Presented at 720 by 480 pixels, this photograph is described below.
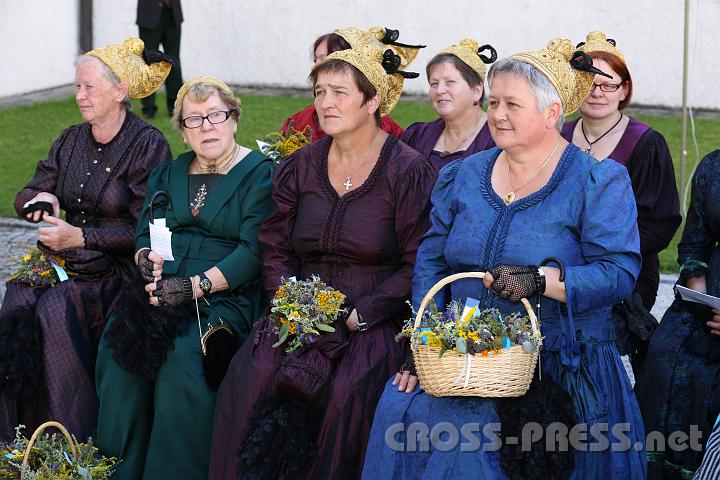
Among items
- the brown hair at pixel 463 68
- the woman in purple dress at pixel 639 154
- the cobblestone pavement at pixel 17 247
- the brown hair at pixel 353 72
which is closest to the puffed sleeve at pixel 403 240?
the brown hair at pixel 353 72

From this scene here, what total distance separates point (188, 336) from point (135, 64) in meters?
1.45

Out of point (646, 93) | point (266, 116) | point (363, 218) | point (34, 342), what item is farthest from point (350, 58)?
point (646, 93)

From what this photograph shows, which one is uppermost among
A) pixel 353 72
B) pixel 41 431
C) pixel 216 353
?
pixel 353 72

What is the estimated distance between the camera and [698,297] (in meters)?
4.04

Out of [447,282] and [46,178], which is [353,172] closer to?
[447,282]

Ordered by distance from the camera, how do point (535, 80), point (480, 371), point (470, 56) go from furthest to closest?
point (470, 56)
point (535, 80)
point (480, 371)

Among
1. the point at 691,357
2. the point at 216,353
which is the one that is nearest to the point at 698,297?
the point at 691,357

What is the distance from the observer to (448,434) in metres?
3.70

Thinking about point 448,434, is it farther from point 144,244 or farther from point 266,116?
point 266,116

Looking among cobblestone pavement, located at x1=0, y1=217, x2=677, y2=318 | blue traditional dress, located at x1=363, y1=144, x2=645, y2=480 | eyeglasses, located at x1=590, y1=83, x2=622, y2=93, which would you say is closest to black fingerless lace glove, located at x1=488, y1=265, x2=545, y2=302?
blue traditional dress, located at x1=363, y1=144, x2=645, y2=480

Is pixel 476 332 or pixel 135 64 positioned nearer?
pixel 476 332

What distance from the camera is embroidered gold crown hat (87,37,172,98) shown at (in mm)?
5215

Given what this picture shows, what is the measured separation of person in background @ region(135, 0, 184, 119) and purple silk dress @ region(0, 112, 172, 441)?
24.1ft

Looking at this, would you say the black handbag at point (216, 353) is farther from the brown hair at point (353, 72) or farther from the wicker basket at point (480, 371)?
the wicker basket at point (480, 371)
